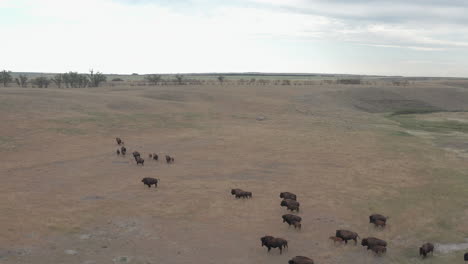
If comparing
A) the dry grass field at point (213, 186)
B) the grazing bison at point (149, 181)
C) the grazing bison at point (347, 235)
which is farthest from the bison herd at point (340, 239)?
the grazing bison at point (149, 181)

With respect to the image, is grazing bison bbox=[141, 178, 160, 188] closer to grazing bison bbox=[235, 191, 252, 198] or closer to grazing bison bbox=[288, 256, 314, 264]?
grazing bison bbox=[235, 191, 252, 198]

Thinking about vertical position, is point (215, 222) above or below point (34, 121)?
below

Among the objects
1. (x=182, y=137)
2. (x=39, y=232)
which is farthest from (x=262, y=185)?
(x=182, y=137)

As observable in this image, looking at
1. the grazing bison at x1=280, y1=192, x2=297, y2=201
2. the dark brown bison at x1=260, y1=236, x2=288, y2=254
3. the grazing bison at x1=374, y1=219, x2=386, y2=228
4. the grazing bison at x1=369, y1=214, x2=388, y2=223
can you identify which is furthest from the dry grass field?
the grazing bison at x1=280, y1=192, x2=297, y2=201

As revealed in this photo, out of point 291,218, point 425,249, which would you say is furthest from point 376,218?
point 291,218

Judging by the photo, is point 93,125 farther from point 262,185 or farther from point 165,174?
point 262,185

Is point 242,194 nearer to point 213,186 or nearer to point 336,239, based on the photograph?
point 213,186
